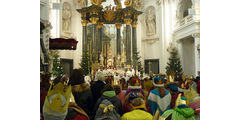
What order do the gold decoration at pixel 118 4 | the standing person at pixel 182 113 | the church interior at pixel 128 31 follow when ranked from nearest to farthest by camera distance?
the standing person at pixel 182 113
the church interior at pixel 128 31
the gold decoration at pixel 118 4

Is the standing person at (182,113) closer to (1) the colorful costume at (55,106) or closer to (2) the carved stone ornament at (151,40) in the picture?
(1) the colorful costume at (55,106)

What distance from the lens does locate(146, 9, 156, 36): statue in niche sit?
44.8ft

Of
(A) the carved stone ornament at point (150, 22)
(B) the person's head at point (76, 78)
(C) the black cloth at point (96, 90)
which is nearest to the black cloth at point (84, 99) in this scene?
(B) the person's head at point (76, 78)

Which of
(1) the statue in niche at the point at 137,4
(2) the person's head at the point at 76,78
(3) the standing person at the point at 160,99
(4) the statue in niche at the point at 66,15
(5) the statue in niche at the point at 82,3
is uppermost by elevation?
(1) the statue in niche at the point at 137,4

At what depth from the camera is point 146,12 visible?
45.6ft

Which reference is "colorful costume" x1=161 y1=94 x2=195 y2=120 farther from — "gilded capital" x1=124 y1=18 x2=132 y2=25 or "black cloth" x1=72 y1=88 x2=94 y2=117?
"gilded capital" x1=124 y1=18 x2=132 y2=25

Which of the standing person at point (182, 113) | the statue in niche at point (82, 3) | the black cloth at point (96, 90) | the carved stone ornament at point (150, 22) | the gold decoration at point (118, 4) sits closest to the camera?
the standing person at point (182, 113)

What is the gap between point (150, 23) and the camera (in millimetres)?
13898

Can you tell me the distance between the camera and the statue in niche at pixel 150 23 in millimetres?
13664

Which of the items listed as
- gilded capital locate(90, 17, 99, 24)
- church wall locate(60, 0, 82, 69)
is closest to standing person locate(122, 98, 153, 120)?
church wall locate(60, 0, 82, 69)

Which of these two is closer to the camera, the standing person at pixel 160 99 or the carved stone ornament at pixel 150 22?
the standing person at pixel 160 99

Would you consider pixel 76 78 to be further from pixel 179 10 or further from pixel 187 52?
pixel 179 10

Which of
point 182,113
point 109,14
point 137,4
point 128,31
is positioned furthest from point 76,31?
point 182,113

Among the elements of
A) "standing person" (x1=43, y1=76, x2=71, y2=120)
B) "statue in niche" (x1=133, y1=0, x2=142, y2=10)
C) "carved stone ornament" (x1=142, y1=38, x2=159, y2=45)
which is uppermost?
"statue in niche" (x1=133, y1=0, x2=142, y2=10)
